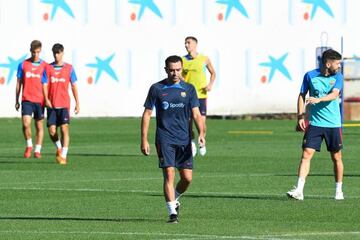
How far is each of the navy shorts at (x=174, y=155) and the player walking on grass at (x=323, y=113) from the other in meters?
2.65

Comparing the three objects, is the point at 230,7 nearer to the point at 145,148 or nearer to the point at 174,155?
the point at 174,155

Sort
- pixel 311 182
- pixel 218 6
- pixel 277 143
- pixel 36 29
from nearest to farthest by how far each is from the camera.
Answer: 1. pixel 311 182
2. pixel 277 143
3. pixel 36 29
4. pixel 218 6

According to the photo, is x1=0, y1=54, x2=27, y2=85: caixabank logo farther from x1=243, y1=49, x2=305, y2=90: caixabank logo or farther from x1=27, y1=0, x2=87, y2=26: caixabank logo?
x1=243, y1=49, x2=305, y2=90: caixabank logo

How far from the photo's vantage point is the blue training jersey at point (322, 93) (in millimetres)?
19859

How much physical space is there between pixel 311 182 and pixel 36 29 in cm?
2376

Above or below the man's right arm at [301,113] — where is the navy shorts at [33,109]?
below

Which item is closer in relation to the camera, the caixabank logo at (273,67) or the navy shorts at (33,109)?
the navy shorts at (33,109)

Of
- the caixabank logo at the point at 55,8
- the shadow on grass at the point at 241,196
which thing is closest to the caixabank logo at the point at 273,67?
the caixabank logo at the point at 55,8

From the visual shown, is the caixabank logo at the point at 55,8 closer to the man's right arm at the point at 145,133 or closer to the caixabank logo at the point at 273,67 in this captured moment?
the caixabank logo at the point at 273,67

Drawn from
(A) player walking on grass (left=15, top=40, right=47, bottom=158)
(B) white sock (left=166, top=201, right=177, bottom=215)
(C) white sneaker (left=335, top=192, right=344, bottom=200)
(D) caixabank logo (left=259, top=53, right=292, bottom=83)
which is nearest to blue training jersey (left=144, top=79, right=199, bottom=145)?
(B) white sock (left=166, top=201, right=177, bottom=215)

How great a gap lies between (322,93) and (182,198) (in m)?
2.35

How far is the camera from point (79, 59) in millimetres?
46000

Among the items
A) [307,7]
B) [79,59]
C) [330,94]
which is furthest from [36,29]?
[330,94]

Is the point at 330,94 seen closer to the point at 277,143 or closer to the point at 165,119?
the point at 165,119
